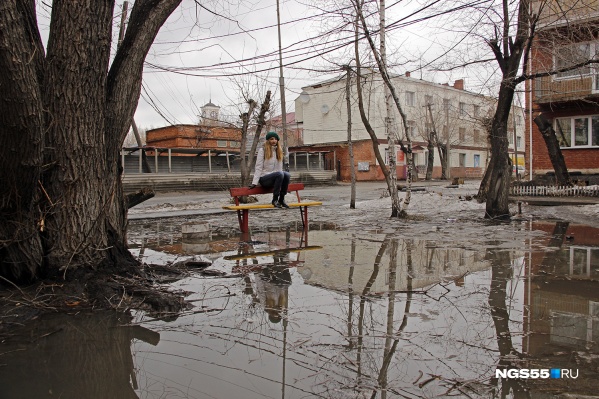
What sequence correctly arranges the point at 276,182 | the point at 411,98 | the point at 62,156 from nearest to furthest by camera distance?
the point at 62,156
the point at 276,182
the point at 411,98

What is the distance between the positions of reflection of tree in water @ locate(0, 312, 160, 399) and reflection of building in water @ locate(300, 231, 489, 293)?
2.29 m

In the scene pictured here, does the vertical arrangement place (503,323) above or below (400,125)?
below

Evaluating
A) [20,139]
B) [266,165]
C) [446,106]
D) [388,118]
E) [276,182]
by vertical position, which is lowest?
[276,182]

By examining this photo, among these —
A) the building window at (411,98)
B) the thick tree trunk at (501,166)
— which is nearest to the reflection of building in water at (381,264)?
the thick tree trunk at (501,166)

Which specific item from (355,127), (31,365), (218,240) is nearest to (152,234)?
(218,240)

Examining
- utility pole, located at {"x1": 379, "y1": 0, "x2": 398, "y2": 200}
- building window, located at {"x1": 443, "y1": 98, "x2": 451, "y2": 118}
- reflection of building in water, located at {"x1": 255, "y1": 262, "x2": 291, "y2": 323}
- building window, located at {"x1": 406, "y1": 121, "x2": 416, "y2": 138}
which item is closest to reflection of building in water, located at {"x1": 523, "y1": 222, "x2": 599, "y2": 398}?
reflection of building in water, located at {"x1": 255, "y1": 262, "x2": 291, "y2": 323}

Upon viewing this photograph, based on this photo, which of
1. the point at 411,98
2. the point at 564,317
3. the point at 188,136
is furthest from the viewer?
the point at 411,98

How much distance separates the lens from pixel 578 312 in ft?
13.3

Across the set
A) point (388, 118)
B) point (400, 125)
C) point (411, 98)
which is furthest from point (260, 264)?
point (411, 98)

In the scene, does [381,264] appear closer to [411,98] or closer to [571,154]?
[571,154]

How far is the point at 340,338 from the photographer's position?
11.6 ft

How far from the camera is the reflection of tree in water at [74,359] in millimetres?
2857

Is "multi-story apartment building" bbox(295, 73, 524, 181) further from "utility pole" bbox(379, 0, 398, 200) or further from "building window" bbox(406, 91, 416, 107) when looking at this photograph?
"utility pole" bbox(379, 0, 398, 200)

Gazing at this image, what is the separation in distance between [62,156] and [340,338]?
3.27m
